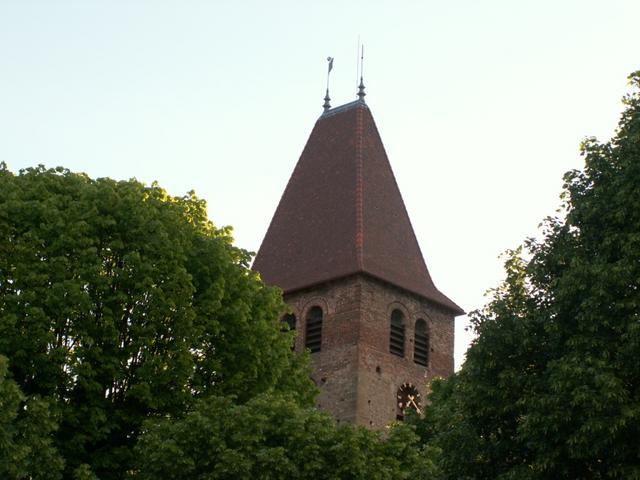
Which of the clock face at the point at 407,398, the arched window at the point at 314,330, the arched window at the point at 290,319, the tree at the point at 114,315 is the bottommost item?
the tree at the point at 114,315

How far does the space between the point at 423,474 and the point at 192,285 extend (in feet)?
21.8

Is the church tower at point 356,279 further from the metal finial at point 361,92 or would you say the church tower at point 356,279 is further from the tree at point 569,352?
the tree at point 569,352

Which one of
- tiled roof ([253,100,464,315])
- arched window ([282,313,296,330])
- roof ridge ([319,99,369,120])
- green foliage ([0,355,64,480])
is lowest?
green foliage ([0,355,64,480])

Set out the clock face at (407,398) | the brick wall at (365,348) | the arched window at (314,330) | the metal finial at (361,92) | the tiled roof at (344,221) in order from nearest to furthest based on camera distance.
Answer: the brick wall at (365,348), the clock face at (407,398), the arched window at (314,330), the tiled roof at (344,221), the metal finial at (361,92)

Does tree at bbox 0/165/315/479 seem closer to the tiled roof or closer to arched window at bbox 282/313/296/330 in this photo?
the tiled roof

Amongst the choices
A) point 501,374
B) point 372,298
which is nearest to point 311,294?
point 372,298

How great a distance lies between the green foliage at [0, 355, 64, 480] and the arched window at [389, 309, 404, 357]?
20.7 meters

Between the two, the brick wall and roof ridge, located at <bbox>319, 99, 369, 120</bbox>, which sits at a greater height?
roof ridge, located at <bbox>319, 99, 369, 120</bbox>

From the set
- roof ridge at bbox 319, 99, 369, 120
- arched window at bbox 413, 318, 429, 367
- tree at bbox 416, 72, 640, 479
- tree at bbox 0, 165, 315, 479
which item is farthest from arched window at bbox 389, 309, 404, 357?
tree at bbox 416, 72, 640, 479

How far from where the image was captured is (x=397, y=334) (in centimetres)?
4419

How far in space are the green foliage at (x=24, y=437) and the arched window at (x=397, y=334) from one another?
67.8 feet

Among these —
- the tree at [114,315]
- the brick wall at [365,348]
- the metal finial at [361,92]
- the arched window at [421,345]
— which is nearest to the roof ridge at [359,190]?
the metal finial at [361,92]

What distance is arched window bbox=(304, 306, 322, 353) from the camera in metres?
43.8

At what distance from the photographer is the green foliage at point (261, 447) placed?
2389cm
